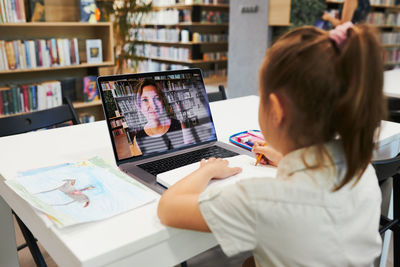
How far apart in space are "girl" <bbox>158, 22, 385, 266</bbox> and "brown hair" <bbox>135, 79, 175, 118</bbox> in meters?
0.50

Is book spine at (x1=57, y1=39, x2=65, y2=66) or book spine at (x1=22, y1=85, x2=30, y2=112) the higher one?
book spine at (x1=57, y1=39, x2=65, y2=66)

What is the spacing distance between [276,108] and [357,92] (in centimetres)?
14

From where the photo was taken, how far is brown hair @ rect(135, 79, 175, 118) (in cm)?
109

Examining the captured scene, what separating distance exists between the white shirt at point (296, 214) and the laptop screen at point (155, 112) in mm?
448

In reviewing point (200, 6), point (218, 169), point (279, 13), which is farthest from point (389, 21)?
point (218, 169)

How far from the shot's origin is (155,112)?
1.12 m

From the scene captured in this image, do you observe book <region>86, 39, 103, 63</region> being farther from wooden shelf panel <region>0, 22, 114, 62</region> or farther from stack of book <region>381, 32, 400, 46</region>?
stack of book <region>381, 32, 400, 46</region>

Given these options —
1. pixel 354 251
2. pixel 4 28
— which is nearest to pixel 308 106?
pixel 354 251

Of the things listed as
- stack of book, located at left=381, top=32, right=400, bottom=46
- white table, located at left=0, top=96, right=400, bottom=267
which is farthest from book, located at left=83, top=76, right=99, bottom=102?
stack of book, located at left=381, top=32, right=400, bottom=46

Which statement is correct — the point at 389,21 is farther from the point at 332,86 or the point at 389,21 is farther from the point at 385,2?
the point at 332,86

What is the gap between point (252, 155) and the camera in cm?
111

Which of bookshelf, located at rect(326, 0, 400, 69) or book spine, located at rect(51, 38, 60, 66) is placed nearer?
book spine, located at rect(51, 38, 60, 66)

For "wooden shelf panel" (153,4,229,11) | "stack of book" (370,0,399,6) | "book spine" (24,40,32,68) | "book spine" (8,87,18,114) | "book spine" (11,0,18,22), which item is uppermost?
"stack of book" (370,0,399,6)

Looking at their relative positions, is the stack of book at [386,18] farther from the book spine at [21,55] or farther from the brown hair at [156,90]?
the brown hair at [156,90]
